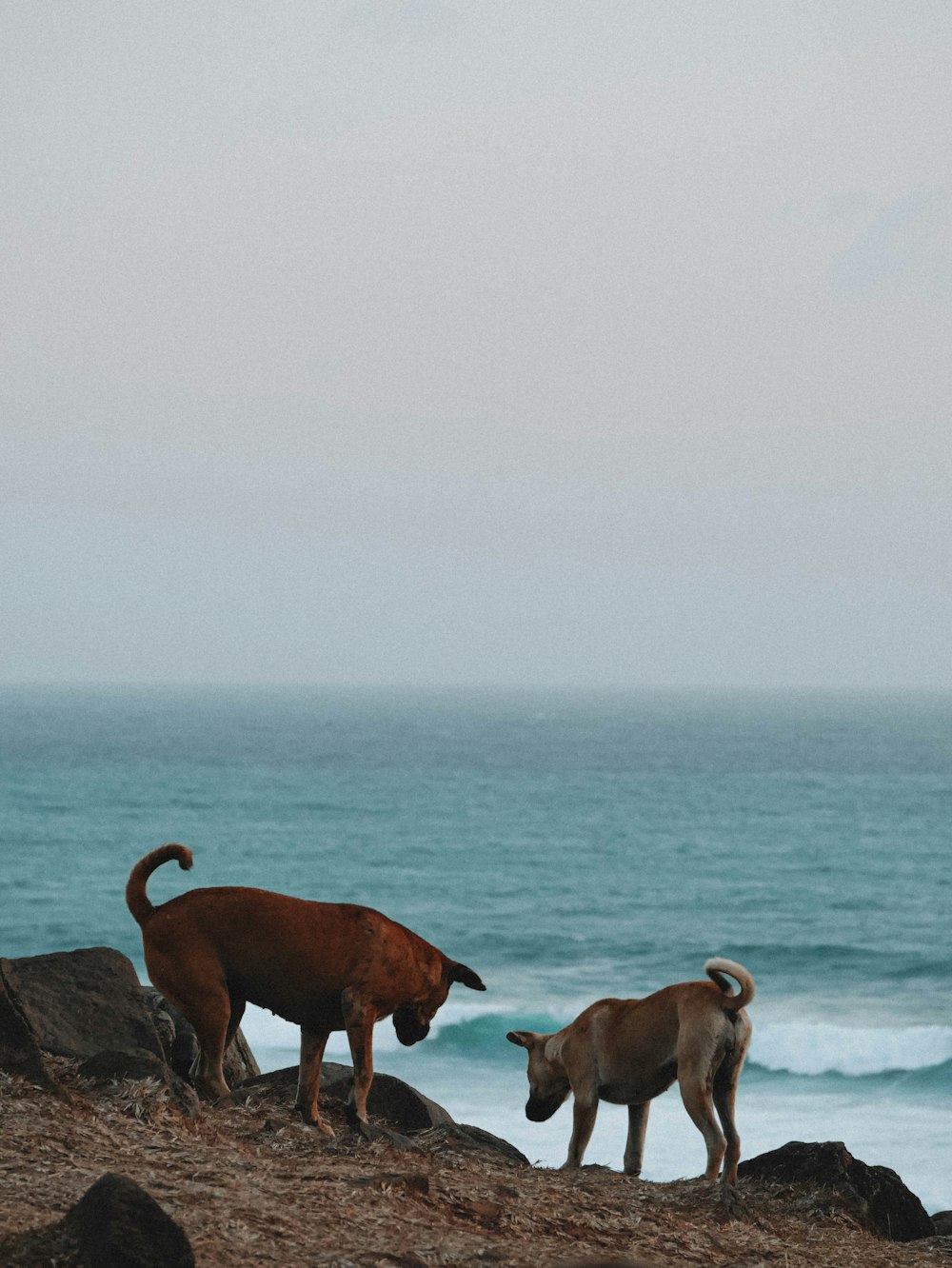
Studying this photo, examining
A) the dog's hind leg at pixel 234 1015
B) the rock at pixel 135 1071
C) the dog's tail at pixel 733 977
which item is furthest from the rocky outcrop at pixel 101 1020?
the dog's tail at pixel 733 977

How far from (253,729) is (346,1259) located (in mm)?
176058

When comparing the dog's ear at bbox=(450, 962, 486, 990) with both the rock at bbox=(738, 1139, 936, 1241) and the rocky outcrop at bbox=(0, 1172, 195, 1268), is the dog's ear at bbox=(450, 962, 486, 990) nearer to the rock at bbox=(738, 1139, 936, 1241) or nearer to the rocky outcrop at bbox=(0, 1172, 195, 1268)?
the rock at bbox=(738, 1139, 936, 1241)

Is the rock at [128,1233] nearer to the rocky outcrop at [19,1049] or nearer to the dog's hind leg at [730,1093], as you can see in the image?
the rocky outcrop at [19,1049]

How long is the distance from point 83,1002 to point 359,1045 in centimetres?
222

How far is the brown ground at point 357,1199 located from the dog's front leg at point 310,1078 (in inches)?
5.8

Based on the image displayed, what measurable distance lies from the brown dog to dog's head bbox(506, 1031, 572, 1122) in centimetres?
203

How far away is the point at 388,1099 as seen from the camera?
9.51 metres

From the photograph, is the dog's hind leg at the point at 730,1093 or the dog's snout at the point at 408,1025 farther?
the dog's snout at the point at 408,1025

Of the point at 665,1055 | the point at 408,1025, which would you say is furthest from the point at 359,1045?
the point at 665,1055

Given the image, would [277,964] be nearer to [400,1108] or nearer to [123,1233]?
[400,1108]

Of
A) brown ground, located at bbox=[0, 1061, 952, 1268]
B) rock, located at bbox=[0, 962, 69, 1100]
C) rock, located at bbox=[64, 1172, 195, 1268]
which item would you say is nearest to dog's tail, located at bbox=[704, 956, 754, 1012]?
brown ground, located at bbox=[0, 1061, 952, 1268]

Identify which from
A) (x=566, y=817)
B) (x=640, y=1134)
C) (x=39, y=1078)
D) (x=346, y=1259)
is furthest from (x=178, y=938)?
(x=566, y=817)

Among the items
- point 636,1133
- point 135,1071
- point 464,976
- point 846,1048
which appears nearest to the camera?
point 135,1071

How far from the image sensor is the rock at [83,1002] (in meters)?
9.53
